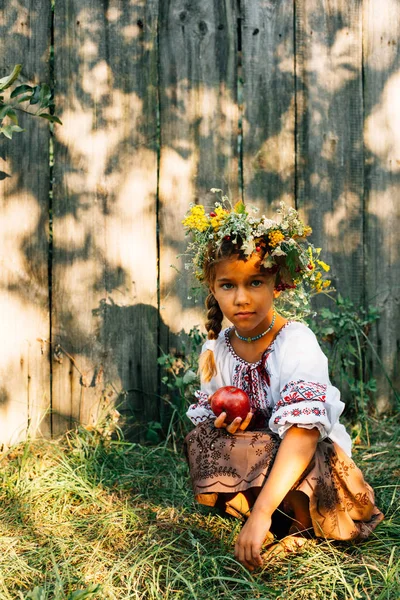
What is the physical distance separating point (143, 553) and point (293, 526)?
55cm

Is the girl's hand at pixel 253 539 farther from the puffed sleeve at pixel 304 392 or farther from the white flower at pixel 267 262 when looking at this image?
the white flower at pixel 267 262

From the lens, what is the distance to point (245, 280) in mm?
2406

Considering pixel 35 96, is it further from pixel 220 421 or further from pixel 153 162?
pixel 220 421

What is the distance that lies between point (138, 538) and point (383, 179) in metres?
2.32

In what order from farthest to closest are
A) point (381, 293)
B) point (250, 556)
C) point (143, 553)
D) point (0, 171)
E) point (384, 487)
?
point (381, 293)
point (0, 171)
point (384, 487)
point (143, 553)
point (250, 556)

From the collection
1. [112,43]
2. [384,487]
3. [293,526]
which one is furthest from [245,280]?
[112,43]

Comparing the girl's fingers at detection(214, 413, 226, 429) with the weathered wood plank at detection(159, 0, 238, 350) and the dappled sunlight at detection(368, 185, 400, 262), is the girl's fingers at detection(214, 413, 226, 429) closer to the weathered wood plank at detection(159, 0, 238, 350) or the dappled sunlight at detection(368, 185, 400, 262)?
the weathered wood plank at detection(159, 0, 238, 350)

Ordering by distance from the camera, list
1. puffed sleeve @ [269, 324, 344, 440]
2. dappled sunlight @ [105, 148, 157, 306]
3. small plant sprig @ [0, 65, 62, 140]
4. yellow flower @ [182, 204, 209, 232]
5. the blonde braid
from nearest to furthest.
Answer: puffed sleeve @ [269, 324, 344, 440]
yellow flower @ [182, 204, 209, 232]
the blonde braid
small plant sprig @ [0, 65, 62, 140]
dappled sunlight @ [105, 148, 157, 306]

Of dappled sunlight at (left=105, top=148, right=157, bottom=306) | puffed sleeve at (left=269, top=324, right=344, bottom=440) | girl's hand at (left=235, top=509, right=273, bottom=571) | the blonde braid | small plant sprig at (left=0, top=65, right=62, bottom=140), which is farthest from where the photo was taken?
dappled sunlight at (left=105, top=148, right=157, bottom=306)

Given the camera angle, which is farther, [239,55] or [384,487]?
[239,55]

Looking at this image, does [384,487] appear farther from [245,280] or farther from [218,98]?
Answer: [218,98]

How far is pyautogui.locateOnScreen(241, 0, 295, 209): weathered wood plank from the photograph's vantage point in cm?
357

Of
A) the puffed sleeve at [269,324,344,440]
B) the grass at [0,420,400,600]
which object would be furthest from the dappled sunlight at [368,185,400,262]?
the puffed sleeve at [269,324,344,440]

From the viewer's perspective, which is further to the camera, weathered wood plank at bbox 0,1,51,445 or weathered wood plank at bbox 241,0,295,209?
weathered wood plank at bbox 241,0,295,209
